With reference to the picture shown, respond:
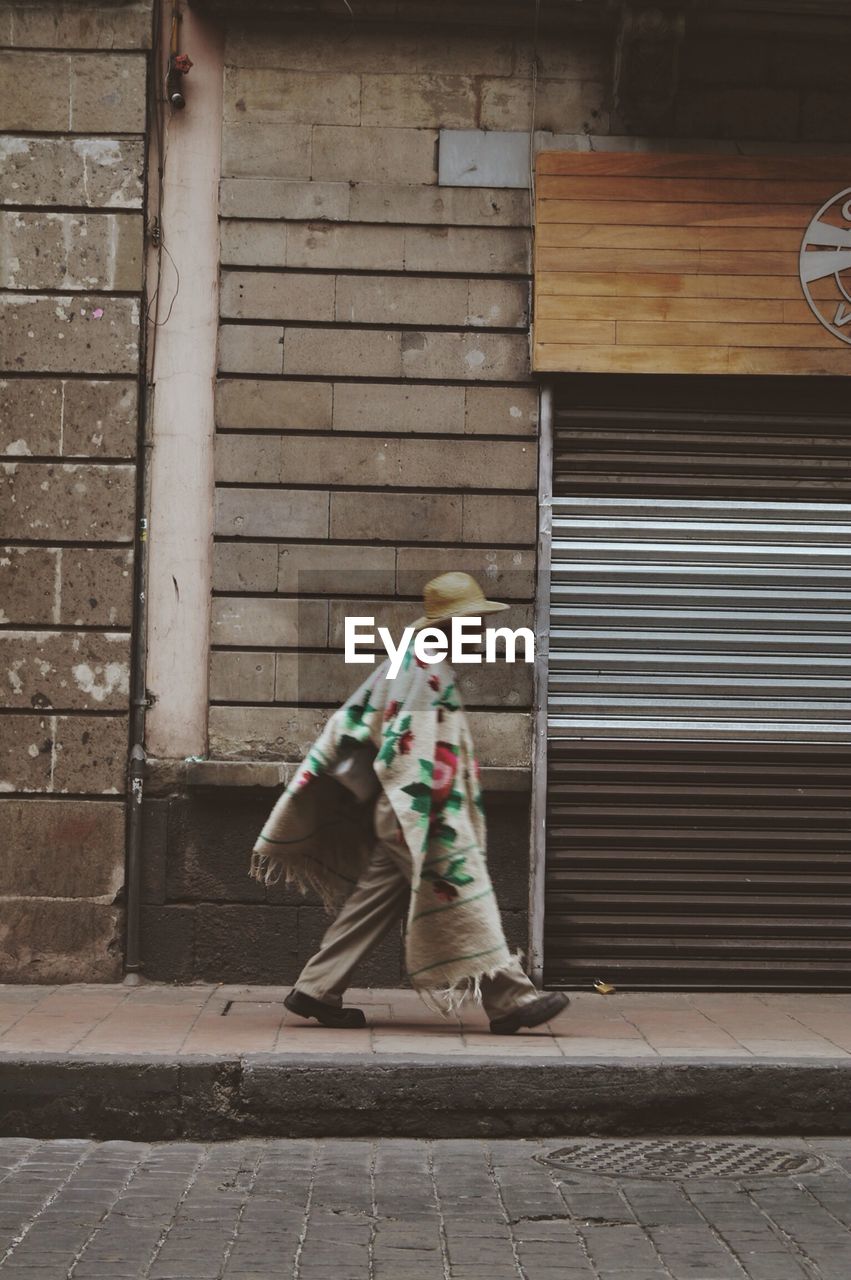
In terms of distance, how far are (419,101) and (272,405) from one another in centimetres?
171

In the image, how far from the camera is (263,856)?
6.14 meters

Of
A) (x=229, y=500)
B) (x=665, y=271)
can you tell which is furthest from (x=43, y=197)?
(x=665, y=271)

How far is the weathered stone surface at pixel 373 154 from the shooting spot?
25.0ft

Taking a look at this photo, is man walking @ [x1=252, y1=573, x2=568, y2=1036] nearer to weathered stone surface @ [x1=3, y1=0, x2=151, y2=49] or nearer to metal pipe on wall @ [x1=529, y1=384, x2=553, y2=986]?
metal pipe on wall @ [x1=529, y1=384, x2=553, y2=986]

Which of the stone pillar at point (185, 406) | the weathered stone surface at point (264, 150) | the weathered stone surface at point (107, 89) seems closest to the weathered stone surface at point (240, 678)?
the stone pillar at point (185, 406)

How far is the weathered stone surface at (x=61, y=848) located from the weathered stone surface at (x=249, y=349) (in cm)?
223

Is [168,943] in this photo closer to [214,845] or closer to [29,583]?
[214,845]

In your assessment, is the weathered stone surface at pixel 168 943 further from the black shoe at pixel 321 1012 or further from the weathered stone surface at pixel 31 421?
the weathered stone surface at pixel 31 421

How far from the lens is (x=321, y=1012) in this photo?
6.02m

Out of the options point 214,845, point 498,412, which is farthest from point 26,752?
point 498,412

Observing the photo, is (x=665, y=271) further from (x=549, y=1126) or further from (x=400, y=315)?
(x=549, y=1126)

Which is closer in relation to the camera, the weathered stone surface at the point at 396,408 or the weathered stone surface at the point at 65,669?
the weathered stone surface at the point at 65,669

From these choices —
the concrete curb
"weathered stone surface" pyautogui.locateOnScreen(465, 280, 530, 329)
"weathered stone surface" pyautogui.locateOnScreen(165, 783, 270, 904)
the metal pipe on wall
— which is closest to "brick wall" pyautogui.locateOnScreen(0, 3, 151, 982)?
"weathered stone surface" pyautogui.locateOnScreen(165, 783, 270, 904)

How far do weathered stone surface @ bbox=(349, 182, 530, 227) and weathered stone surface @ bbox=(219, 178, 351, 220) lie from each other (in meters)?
0.08
